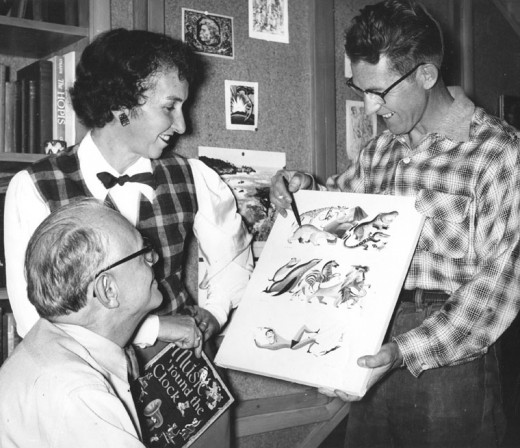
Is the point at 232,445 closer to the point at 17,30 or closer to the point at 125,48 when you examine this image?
the point at 125,48

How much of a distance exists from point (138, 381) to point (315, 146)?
138 cm

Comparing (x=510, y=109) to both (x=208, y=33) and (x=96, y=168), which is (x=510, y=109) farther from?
(x=96, y=168)

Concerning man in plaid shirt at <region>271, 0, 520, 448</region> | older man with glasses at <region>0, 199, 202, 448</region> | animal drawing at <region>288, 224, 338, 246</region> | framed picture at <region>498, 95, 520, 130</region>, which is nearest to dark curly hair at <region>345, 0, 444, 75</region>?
man in plaid shirt at <region>271, 0, 520, 448</region>

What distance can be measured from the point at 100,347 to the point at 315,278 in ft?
1.86

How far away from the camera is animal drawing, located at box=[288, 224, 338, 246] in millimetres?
1559

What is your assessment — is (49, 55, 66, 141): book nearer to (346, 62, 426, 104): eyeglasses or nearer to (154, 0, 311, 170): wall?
(154, 0, 311, 170): wall

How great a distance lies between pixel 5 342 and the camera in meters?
1.97

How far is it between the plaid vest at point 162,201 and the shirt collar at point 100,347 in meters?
0.44

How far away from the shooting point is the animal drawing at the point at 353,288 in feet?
4.61

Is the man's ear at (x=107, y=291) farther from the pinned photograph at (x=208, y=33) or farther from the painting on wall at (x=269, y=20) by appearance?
the painting on wall at (x=269, y=20)

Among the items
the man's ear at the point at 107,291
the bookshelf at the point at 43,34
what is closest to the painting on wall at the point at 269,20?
the bookshelf at the point at 43,34

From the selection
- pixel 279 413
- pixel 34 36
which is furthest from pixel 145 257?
pixel 279 413

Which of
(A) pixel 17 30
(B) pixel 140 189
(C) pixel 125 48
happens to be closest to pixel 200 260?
(B) pixel 140 189

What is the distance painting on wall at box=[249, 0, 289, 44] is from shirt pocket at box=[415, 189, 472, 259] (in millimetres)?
1239
